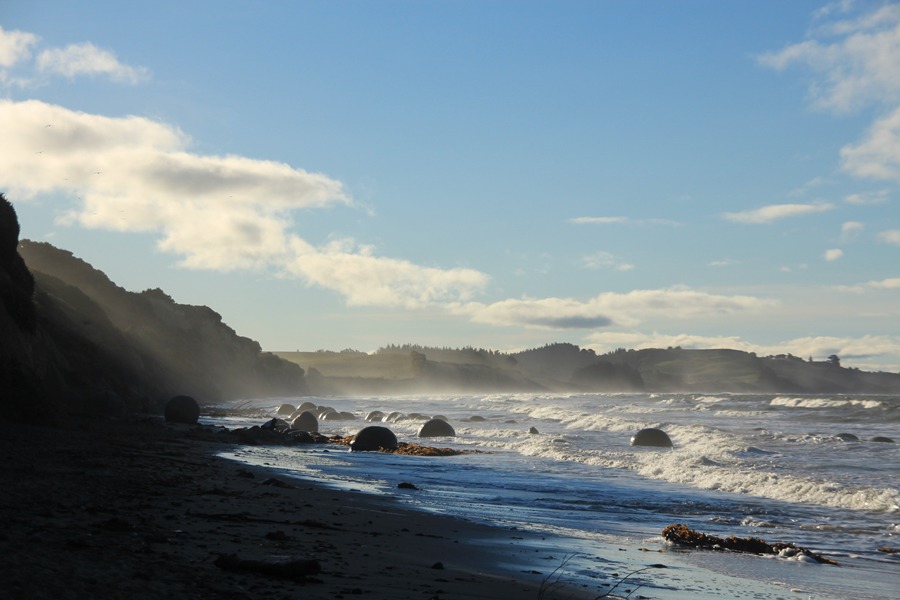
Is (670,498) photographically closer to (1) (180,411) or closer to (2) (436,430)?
(2) (436,430)

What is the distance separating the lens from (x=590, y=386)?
19788 cm

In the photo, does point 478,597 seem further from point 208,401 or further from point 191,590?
point 208,401

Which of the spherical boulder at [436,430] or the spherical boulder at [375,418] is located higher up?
the spherical boulder at [436,430]

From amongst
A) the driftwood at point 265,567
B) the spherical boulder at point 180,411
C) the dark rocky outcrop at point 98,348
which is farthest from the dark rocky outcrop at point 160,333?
the driftwood at point 265,567

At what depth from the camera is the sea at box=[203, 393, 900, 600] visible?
947 centimetres

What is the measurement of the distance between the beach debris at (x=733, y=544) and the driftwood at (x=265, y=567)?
6627 millimetres

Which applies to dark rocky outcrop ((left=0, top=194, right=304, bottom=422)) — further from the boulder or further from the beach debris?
the beach debris

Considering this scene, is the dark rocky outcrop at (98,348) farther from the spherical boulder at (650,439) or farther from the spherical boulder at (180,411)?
the spherical boulder at (650,439)

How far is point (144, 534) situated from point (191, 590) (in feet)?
7.52

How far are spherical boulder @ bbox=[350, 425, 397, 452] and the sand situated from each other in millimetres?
14928

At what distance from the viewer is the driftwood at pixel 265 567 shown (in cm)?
664

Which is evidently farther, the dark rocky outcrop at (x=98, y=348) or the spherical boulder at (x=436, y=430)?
the spherical boulder at (x=436, y=430)

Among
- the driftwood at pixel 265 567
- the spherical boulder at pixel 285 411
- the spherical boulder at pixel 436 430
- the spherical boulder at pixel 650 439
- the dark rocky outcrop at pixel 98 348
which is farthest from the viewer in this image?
the spherical boulder at pixel 285 411

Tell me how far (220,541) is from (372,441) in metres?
23.5
